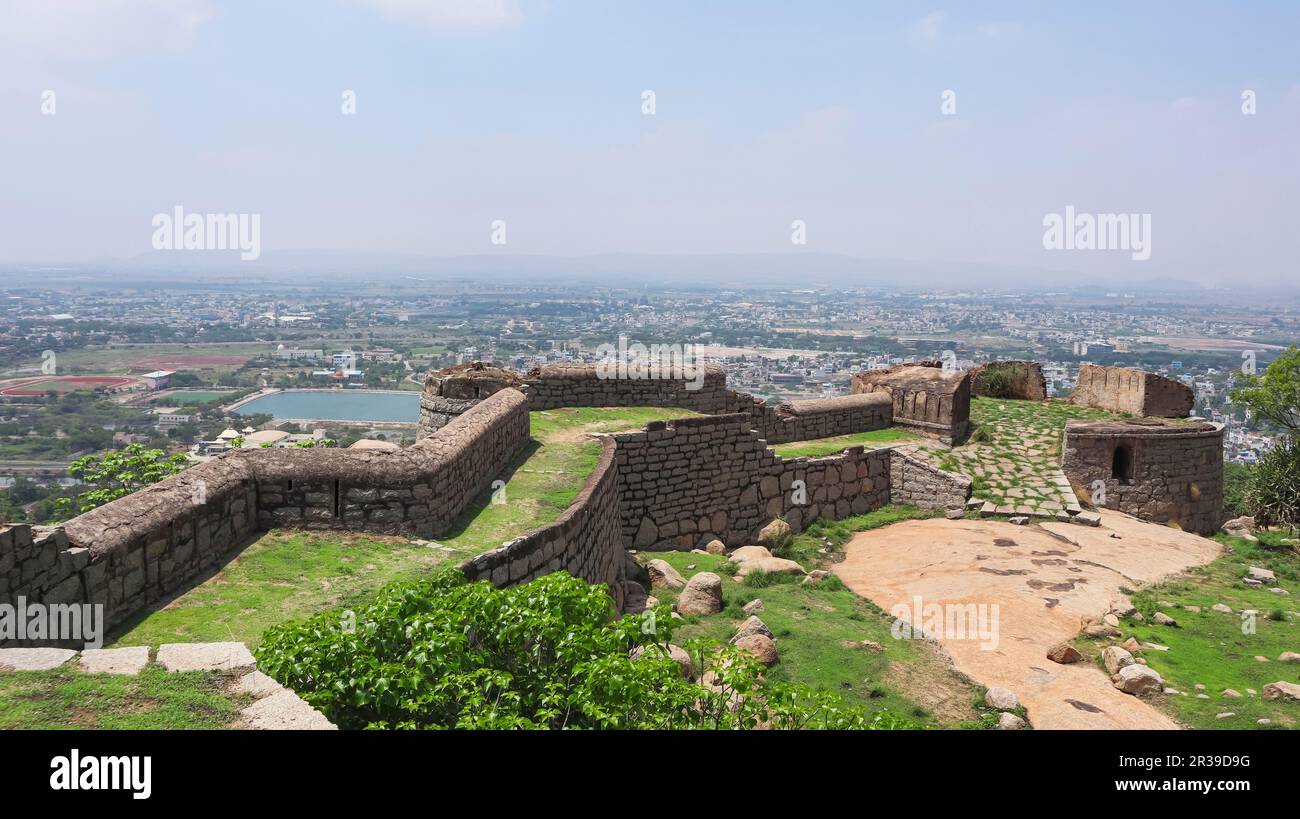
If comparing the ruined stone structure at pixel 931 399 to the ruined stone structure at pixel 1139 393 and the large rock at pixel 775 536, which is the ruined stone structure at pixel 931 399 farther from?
the large rock at pixel 775 536

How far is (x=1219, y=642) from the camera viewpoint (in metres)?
11.2

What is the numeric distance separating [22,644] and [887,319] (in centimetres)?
13529

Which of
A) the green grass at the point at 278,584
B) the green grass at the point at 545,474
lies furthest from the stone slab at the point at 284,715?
the green grass at the point at 545,474

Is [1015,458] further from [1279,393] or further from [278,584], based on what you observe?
[278,584]

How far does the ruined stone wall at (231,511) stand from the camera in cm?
599

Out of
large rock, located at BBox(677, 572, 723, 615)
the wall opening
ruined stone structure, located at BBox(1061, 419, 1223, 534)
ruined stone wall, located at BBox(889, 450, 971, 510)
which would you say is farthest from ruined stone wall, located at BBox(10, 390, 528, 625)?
the wall opening

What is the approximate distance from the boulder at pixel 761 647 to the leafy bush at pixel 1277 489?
15.9 metres

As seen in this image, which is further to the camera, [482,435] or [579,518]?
[482,435]

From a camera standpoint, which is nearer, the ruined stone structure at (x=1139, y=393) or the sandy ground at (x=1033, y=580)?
the sandy ground at (x=1033, y=580)

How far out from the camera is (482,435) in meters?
11.3

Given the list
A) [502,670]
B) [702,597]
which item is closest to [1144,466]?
[702,597]

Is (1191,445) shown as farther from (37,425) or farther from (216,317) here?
(216,317)

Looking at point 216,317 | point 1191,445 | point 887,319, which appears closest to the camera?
point 1191,445
